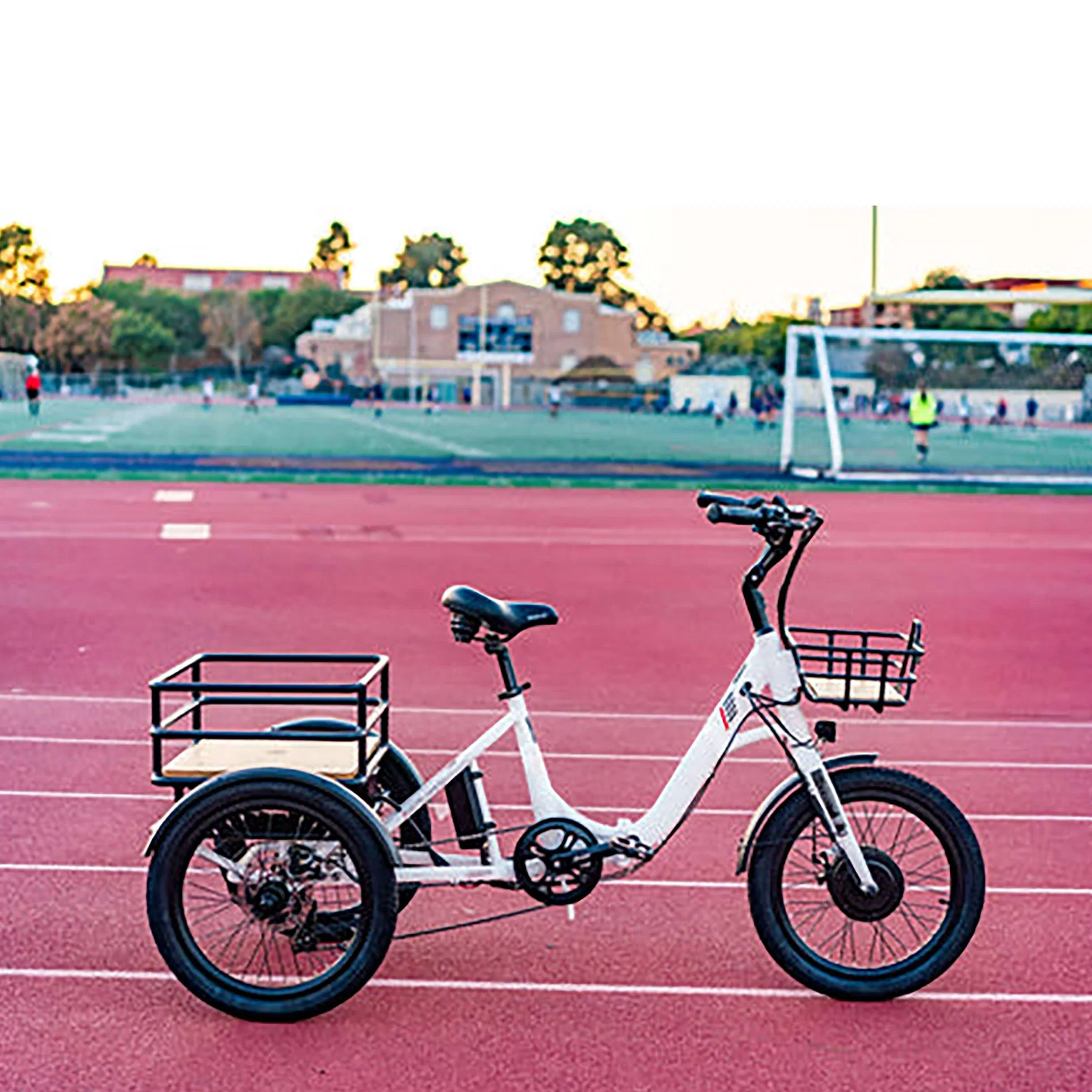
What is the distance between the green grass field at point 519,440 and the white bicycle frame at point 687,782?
2629 cm

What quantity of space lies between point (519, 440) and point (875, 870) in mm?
37745

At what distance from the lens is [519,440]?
42.3 m

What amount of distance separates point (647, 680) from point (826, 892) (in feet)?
15.4

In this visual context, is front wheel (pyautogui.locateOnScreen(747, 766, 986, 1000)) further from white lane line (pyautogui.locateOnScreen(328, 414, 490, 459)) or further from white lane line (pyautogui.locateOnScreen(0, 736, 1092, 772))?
white lane line (pyautogui.locateOnScreen(328, 414, 490, 459))

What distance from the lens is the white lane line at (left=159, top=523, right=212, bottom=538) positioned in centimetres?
1744

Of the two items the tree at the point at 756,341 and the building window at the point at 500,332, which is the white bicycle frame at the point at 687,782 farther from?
the building window at the point at 500,332

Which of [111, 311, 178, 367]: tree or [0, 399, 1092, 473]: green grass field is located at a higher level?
[111, 311, 178, 367]: tree

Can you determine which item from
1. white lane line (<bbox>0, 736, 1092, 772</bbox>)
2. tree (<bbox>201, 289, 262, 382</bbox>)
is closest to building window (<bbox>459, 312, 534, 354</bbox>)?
tree (<bbox>201, 289, 262, 382</bbox>)

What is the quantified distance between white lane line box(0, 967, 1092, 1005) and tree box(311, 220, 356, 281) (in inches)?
5554

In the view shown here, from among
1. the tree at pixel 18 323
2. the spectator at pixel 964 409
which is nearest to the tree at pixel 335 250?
the tree at pixel 18 323

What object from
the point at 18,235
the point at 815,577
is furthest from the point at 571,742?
the point at 18,235

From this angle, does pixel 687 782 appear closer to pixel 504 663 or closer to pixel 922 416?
pixel 504 663

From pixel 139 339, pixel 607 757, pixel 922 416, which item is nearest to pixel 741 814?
pixel 607 757

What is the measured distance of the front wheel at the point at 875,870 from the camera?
4699mm
